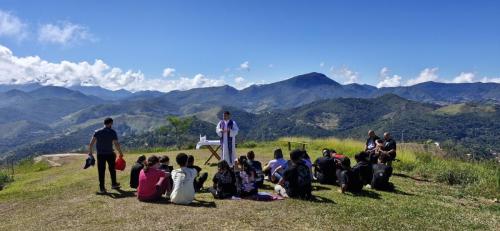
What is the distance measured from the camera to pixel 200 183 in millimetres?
14812

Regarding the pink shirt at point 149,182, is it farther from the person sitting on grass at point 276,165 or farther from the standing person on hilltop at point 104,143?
the person sitting on grass at point 276,165

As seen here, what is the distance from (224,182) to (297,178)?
224cm

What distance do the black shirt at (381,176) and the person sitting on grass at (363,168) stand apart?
0.93 ft

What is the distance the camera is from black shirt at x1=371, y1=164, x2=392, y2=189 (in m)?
15.5

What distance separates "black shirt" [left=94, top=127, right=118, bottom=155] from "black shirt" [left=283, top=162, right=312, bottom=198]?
236 inches

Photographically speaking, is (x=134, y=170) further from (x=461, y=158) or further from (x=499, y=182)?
(x=461, y=158)

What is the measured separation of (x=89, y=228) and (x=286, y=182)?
593cm

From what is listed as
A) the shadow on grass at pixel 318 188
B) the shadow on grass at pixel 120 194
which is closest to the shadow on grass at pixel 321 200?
the shadow on grass at pixel 318 188

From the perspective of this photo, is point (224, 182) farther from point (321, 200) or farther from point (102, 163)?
point (102, 163)

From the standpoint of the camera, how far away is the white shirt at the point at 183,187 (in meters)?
12.4

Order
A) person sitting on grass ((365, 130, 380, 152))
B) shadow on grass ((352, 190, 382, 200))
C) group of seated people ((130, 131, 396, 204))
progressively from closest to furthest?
group of seated people ((130, 131, 396, 204)) < shadow on grass ((352, 190, 382, 200)) < person sitting on grass ((365, 130, 380, 152))

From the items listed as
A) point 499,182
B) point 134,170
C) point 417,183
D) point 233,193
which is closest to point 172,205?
point 233,193

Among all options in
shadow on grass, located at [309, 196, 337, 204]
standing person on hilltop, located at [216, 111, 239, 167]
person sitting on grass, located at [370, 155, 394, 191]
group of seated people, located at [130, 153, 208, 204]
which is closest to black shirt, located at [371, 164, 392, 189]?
person sitting on grass, located at [370, 155, 394, 191]

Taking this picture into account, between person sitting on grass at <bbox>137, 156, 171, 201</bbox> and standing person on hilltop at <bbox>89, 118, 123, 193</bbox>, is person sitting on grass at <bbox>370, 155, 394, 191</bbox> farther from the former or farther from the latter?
standing person on hilltop at <bbox>89, 118, 123, 193</bbox>
